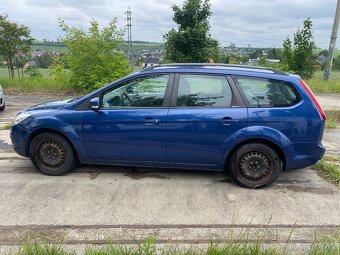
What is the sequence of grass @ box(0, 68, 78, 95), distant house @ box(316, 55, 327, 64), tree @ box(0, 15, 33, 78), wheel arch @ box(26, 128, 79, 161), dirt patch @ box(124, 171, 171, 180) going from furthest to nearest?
1. distant house @ box(316, 55, 327, 64)
2. tree @ box(0, 15, 33, 78)
3. grass @ box(0, 68, 78, 95)
4. dirt patch @ box(124, 171, 171, 180)
5. wheel arch @ box(26, 128, 79, 161)

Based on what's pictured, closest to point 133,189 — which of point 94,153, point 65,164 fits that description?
point 94,153

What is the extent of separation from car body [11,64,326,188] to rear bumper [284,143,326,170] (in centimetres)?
1

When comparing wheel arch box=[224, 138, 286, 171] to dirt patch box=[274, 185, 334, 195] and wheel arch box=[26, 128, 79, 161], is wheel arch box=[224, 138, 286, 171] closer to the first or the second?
dirt patch box=[274, 185, 334, 195]

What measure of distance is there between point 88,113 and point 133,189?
4.04ft

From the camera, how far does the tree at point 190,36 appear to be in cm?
1675

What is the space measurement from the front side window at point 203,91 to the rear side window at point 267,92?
236 millimetres

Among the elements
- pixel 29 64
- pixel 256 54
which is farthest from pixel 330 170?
pixel 256 54

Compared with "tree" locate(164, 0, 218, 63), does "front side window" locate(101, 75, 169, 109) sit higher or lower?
lower

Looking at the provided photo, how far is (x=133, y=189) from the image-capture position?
14.2ft

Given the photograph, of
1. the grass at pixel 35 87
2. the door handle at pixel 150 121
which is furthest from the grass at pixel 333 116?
the grass at pixel 35 87

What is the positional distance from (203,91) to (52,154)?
2.36 metres

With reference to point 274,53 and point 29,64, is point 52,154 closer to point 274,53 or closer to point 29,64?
point 29,64

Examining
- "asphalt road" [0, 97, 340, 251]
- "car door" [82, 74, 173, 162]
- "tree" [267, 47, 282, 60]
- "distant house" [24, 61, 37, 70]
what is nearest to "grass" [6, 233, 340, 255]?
"asphalt road" [0, 97, 340, 251]

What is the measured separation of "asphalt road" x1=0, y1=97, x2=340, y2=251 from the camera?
331 cm
